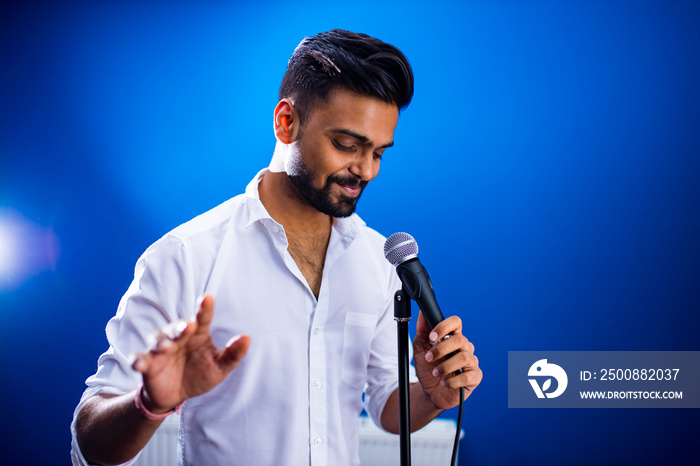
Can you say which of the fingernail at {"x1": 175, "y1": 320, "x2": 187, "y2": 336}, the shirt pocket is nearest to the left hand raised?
the shirt pocket

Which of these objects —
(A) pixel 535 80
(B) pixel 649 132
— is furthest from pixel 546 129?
(B) pixel 649 132

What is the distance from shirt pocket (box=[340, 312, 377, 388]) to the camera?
1509 mm

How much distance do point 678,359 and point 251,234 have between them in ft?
8.21

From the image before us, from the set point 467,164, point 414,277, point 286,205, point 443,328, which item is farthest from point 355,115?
point 467,164

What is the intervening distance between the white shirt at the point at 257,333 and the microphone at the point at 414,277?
0.39 metres

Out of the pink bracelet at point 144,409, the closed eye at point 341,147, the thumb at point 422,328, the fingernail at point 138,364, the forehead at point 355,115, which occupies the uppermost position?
the forehead at point 355,115

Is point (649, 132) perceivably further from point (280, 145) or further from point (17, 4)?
point (17, 4)

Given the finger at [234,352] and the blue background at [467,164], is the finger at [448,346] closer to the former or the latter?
the finger at [234,352]

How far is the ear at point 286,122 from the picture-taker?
4.90 feet

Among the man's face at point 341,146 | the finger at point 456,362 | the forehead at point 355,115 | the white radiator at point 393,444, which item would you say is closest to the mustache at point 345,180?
the man's face at point 341,146

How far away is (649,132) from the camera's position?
282cm

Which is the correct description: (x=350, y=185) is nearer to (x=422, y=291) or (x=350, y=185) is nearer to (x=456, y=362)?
(x=422, y=291)

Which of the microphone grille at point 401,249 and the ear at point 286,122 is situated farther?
the ear at point 286,122

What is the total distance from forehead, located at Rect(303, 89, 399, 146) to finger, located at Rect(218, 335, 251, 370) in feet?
2.32
